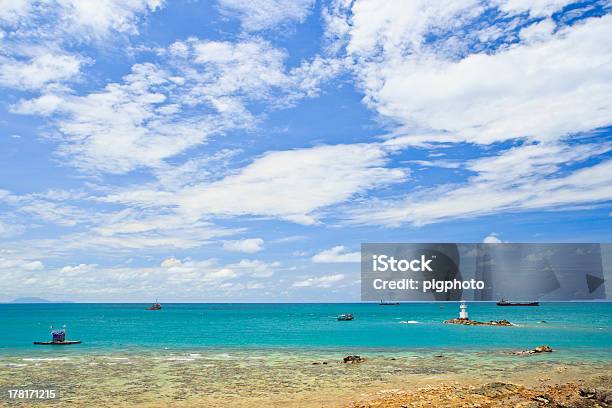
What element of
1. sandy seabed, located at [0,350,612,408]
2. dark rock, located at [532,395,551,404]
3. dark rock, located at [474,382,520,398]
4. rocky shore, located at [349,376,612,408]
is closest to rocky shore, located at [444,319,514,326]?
sandy seabed, located at [0,350,612,408]

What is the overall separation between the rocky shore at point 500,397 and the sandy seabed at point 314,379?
5 centimetres

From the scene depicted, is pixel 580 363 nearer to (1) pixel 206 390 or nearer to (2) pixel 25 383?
(1) pixel 206 390

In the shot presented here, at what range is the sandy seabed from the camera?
24469mm

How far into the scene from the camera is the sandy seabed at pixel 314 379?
80.3ft

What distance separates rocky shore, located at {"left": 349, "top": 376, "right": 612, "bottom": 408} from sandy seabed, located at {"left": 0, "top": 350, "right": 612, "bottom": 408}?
5 cm

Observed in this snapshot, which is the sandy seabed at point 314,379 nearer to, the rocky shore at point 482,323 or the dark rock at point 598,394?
the dark rock at point 598,394

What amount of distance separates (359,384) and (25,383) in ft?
69.4

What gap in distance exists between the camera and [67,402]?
25547 mm

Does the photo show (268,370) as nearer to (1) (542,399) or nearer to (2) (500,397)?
(2) (500,397)

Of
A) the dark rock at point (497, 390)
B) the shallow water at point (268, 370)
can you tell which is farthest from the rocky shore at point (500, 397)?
the shallow water at point (268, 370)

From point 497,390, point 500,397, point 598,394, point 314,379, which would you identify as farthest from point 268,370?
point 598,394

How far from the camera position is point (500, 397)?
23500 millimetres

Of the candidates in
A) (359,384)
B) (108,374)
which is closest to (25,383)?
(108,374)

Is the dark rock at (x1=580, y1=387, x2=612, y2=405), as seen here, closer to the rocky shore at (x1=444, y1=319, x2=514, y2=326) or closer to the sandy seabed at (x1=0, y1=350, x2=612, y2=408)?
the sandy seabed at (x1=0, y1=350, x2=612, y2=408)
